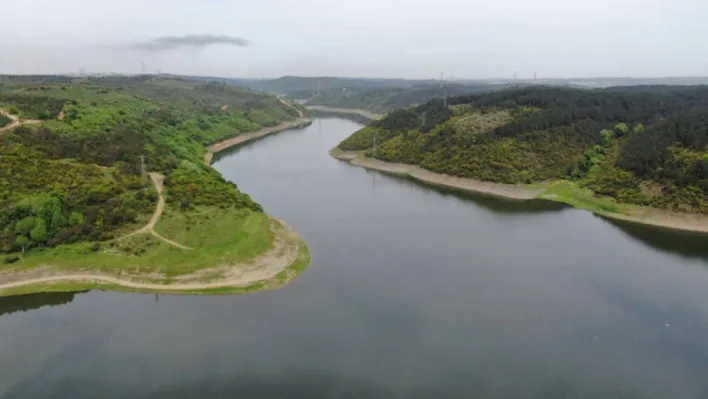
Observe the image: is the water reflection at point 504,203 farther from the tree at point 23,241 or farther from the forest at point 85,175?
the tree at point 23,241

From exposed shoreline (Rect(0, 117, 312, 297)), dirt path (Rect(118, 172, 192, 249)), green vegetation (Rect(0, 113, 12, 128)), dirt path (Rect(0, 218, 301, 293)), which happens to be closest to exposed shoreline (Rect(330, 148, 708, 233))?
exposed shoreline (Rect(0, 117, 312, 297))

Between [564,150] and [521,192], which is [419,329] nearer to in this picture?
[521,192]

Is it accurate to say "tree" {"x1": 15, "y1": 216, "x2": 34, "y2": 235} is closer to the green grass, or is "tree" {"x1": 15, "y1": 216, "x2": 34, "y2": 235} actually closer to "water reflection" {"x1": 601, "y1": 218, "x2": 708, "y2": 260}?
"water reflection" {"x1": 601, "y1": 218, "x2": 708, "y2": 260}

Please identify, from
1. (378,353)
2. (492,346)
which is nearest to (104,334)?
(378,353)

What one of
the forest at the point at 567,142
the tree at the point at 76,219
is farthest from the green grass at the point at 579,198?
the tree at the point at 76,219

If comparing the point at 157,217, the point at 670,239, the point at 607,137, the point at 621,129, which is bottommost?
the point at 670,239

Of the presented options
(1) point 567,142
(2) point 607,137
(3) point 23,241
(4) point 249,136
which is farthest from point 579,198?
(4) point 249,136
